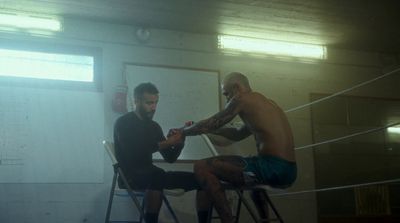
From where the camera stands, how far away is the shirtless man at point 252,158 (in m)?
3.09

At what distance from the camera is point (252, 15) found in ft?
15.4

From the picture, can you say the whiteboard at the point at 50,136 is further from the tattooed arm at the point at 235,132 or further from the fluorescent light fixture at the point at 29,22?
the tattooed arm at the point at 235,132

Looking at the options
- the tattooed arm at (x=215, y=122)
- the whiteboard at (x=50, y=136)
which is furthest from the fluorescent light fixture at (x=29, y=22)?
the tattooed arm at (x=215, y=122)

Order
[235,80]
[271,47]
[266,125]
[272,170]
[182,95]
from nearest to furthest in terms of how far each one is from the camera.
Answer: [272,170] → [266,125] → [235,80] → [182,95] → [271,47]

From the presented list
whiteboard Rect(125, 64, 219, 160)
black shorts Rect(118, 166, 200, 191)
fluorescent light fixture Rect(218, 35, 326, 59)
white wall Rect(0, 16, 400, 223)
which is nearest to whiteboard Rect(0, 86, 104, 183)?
white wall Rect(0, 16, 400, 223)

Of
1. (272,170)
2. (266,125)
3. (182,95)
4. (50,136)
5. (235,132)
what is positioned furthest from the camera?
(182,95)

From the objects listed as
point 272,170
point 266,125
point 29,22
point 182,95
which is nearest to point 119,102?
point 182,95

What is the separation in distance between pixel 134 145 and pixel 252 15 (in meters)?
1.98

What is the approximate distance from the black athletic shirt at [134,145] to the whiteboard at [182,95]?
4.61ft

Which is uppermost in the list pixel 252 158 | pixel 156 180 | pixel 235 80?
pixel 235 80

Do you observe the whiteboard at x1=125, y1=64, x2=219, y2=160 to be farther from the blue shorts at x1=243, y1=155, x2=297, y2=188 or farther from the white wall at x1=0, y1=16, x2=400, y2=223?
the blue shorts at x1=243, y1=155, x2=297, y2=188

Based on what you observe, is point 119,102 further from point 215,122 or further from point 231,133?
point 215,122

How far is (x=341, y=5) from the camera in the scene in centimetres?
449

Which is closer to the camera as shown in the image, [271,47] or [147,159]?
[147,159]
